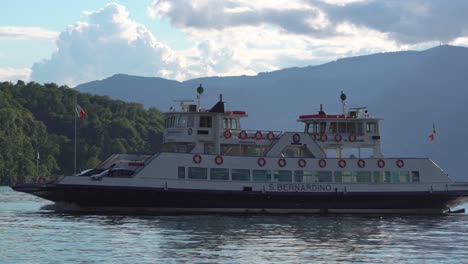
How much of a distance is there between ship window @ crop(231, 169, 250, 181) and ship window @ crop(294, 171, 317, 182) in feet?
11.0

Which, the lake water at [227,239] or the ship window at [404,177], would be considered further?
the ship window at [404,177]

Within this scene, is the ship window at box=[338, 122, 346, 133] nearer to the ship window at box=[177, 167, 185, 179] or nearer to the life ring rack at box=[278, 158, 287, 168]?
the life ring rack at box=[278, 158, 287, 168]

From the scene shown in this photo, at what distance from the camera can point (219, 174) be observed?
56.7 metres

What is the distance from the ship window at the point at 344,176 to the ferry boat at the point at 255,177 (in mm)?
67

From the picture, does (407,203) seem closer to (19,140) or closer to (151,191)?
(151,191)

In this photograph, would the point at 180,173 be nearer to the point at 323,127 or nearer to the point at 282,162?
the point at 282,162

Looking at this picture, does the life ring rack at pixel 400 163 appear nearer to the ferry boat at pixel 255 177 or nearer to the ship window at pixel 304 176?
the ferry boat at pixel 255 177

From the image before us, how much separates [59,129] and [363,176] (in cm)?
10885

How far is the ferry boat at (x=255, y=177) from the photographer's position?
54.8 metres

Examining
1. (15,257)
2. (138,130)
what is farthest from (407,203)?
(138,130)

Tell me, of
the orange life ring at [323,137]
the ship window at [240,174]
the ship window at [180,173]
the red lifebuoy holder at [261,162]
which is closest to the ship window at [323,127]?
the orange life ring at [323,137]

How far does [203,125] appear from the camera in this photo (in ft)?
196

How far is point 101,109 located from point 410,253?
138377mm

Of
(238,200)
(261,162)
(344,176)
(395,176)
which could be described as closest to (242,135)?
(261,162)
